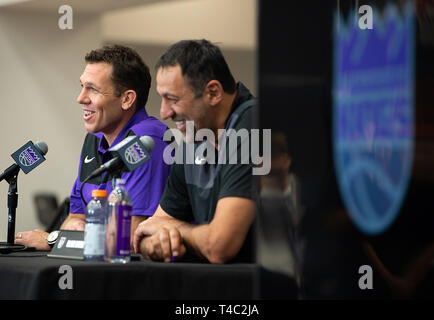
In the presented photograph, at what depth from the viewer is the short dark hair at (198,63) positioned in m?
2.37

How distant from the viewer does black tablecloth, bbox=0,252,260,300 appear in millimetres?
1815

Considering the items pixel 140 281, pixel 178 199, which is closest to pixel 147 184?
pixel 178 199

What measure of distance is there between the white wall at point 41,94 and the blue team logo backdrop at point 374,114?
4718mm

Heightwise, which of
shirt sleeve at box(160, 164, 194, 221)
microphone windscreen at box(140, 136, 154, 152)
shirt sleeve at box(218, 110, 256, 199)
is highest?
microphone windscreen at box(140, 136, 154, 152)

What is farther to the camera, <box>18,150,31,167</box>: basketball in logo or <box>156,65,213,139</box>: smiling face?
<box>18,150,31,167</box>: basketball in logo

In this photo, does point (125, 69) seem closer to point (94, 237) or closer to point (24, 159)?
point (24, 159)

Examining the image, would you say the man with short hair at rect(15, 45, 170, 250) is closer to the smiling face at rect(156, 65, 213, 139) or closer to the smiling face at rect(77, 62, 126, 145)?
the smiling face at rect(77, 62, 126, 145)

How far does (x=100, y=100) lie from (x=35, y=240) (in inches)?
26.1

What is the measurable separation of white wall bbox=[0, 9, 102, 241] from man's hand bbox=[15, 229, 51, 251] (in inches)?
129

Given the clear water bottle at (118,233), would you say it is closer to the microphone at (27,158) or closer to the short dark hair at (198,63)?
the short dark hair at (198,63)

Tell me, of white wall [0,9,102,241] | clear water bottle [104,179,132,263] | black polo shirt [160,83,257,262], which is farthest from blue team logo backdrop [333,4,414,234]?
white wall [0,9,102,241]

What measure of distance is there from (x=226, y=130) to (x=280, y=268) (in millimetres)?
841

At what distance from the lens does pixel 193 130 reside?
95.0 inches

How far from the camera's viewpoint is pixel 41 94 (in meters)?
6.12
